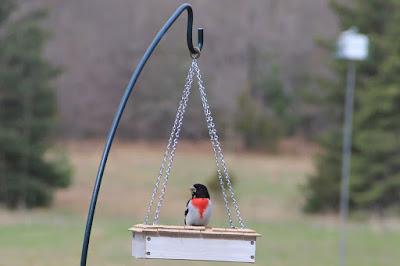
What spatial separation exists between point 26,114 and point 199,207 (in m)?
15.8

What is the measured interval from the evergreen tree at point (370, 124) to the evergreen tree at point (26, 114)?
7.15m

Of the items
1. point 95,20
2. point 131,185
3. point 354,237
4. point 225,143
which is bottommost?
point 354,237

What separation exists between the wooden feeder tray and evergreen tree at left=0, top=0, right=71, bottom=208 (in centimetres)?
1552

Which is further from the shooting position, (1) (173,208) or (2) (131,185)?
(2) (131,185)

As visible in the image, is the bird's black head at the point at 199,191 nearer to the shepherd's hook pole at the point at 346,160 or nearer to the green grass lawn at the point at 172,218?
the green grass lawn at the point at 172,218

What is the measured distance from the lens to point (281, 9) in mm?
24484

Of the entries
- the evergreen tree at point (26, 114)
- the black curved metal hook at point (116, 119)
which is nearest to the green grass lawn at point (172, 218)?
the evergreen tree at point (26, 114)

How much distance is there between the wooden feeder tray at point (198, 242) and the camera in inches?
108

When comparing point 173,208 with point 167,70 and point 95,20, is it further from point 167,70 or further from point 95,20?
point 95,20

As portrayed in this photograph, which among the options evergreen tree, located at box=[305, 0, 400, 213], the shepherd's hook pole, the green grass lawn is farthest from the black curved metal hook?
evergreen tree, located at box=[305, 0, 400, 213]

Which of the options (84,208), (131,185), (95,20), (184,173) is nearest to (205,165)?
(184,173)

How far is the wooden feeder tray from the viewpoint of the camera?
9.02 ft

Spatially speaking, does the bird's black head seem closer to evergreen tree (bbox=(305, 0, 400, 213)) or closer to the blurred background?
the blurred background

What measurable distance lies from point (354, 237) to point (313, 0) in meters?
13.1
